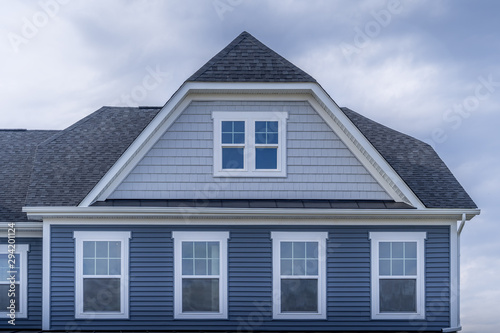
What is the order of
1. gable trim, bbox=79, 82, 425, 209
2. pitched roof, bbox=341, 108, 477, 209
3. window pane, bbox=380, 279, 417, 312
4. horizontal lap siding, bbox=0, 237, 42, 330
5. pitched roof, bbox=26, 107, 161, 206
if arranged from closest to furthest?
1. gable trim, bbox=79, 82, 425, 209
2. window pane, bbox=380, 279, 417, 312
3. pitched roof, bbox=26, 107, 161, 206
4. pitched roof, bbox=341, 108, 477, 209
5. horizontal lap siding, bbox=0, 237, 42, 330

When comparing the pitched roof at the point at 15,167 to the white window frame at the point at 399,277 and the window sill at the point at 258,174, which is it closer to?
the window sill at the point at 258,174

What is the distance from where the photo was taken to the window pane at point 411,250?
1306 centimetres

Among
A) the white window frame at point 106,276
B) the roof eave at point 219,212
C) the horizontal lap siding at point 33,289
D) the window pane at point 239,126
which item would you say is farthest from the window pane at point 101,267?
the window pane at point 239,126

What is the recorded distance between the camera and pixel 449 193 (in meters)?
13.8

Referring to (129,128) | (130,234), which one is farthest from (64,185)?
(129,128)

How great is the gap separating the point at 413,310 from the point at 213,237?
4872 mm

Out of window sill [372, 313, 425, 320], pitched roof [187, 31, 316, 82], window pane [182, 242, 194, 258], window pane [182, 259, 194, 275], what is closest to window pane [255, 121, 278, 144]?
pitched roof [187, 31, 316, 82]

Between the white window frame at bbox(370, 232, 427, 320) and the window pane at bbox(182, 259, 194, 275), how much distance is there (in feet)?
13.5

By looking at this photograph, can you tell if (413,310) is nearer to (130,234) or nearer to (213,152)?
(213,152)

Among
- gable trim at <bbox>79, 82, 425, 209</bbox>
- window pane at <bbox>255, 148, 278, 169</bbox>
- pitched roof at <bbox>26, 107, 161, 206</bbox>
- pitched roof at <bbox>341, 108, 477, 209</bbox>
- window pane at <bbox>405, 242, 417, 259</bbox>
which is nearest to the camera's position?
gable trim at <bbox>79, 82, 425, 209</bbox>

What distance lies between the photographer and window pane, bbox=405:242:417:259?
1306cm

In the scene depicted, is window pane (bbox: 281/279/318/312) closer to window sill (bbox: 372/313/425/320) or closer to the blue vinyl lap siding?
Answer: the blue vinyl lap siding

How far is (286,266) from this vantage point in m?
12.9

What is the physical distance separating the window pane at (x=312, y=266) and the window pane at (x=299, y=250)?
0.64 ft
